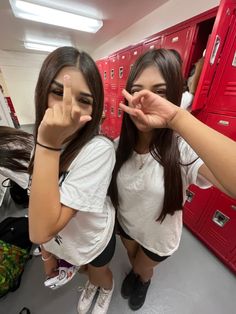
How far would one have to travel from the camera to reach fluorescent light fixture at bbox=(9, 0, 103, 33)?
6.51 feet

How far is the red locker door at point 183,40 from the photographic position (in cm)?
132

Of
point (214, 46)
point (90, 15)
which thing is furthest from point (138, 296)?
point (90, 15)

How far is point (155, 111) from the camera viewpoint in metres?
0.46

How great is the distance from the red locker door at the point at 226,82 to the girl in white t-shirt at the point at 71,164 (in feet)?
3.78

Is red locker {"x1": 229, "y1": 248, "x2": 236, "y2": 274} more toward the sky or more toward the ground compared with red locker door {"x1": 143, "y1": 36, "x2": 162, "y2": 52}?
more toward the ground

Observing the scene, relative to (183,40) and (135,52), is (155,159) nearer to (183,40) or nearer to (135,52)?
(183,40)

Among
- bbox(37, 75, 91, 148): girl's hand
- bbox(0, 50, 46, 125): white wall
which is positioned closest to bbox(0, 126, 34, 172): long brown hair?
bbox(37, 75, 91, 148): girl's hand

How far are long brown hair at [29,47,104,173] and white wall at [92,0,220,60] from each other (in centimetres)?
187

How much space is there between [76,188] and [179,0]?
2.57 metres

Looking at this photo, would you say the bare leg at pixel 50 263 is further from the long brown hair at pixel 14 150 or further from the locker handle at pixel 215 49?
the locker handle at pixel 215 49

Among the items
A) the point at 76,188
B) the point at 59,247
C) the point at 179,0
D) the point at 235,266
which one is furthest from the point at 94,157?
the point at 179,0

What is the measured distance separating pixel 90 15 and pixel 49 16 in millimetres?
610

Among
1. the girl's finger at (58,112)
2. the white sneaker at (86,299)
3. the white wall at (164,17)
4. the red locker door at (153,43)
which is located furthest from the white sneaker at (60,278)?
the white wall at (164,17)

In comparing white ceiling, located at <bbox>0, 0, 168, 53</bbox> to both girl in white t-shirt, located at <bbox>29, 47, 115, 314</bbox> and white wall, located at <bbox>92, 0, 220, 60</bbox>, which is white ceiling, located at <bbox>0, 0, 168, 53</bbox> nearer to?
white wall, located at <bbox>92, 0, 220, 60</bbox>
